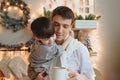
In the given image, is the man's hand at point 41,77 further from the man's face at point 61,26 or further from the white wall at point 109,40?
the white wall at point 109,40

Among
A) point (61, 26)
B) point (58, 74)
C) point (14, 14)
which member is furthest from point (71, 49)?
point (14, 14)

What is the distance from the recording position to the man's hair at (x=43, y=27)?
1037mm

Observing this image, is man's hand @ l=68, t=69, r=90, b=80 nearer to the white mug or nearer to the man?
the man

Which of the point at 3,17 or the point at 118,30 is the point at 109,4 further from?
the point at 3,17

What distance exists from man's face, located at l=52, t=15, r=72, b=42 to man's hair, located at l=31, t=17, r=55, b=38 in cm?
10

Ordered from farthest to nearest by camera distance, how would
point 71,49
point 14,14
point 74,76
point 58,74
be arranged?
point 14,14
point 71,49
point 74,76
point 58,74

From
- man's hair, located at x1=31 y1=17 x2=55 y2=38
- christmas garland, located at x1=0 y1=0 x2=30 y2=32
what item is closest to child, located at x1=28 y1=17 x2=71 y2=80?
man's hair, located at x1=31 y1=17 x2=55 y2=38

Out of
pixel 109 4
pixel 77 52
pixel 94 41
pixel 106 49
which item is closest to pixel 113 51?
pixel 106 49

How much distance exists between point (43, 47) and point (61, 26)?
151mm

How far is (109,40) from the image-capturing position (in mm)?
3092

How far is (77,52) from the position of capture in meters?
1.13

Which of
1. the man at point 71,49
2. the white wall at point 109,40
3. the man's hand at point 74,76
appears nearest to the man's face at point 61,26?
the man at point 71,49

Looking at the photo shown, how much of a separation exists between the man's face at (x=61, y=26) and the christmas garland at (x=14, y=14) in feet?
5.95

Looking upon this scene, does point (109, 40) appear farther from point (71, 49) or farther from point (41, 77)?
point (41, 77)
